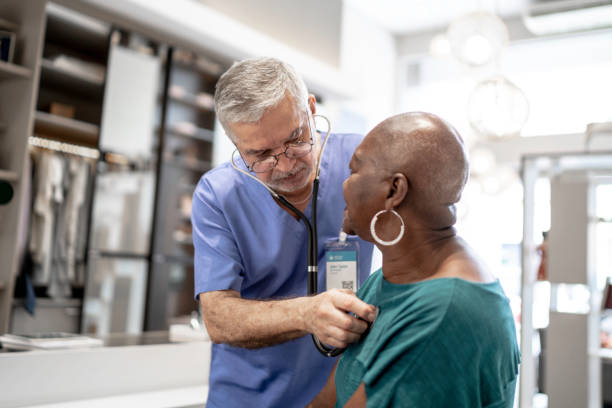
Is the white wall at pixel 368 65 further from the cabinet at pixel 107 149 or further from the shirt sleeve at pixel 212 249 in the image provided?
the shirt sleeve at pixel 212 249

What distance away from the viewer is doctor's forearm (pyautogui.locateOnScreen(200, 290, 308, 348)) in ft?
3.56

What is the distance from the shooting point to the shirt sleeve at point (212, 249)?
1347mm

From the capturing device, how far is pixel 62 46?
153 inches

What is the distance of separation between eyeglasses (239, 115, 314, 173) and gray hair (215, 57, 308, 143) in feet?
0.30

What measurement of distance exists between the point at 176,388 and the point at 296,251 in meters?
1.17

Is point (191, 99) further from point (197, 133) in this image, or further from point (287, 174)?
point (287, 174)

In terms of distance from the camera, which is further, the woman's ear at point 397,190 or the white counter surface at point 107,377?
the white counter surface at point 107,377

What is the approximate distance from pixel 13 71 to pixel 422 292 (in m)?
3.03

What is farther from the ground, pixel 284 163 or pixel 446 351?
pixel 284 163

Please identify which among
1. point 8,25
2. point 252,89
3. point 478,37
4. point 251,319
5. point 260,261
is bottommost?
point 251,319

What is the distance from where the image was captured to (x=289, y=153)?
130 cm

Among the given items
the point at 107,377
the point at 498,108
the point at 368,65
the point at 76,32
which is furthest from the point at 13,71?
the point at 368,65

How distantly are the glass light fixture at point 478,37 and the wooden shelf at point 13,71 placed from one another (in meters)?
2.54

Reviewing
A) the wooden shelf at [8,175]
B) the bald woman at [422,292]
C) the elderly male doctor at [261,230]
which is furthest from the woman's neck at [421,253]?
the wooden shelf at [8,175]
